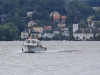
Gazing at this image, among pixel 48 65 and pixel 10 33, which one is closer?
pixel 48 65

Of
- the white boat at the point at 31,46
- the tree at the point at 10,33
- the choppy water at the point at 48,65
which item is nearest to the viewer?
the choppy water at the point at 48,65

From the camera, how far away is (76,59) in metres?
73.5

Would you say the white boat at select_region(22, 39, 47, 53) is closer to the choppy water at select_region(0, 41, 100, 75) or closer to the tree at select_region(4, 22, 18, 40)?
the choppy water at select_region(0, 41, 100, 75)

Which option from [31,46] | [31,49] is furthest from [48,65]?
[31,49]

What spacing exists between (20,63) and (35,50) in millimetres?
18727

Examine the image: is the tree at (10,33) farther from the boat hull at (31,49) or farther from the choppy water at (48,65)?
the choppy water at (48,65)

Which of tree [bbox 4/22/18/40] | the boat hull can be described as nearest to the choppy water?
the boat hull

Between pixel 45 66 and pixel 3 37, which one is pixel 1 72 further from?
pixel 3 37

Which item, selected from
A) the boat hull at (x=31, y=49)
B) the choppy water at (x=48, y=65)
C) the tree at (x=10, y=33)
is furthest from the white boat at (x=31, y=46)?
the tree at (x=10, y=33)

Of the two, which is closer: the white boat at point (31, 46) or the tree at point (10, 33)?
the white boat at point (31, 46)

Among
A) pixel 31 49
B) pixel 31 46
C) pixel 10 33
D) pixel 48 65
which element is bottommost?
pixel 48 65

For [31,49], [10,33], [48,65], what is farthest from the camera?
[10,33]

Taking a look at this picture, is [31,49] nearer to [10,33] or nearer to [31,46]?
[31,46]

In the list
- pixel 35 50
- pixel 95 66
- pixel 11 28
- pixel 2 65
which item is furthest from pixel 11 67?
pixel 11 28
